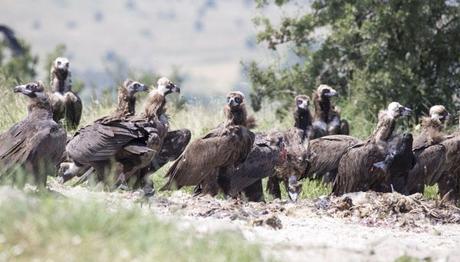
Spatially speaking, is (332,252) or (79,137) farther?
(79,137)

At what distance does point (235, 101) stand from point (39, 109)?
8.20 feet

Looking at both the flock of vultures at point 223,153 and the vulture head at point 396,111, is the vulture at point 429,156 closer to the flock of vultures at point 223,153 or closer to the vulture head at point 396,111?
the flock of vultures at point 223,153

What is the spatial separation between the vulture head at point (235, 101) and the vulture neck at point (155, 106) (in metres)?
0.85

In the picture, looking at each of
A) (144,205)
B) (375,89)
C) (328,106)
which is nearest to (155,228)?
(144,205)

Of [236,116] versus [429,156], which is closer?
[236,116]

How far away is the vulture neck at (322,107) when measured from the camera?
16.7 m

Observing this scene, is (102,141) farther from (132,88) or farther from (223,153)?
(132,88)

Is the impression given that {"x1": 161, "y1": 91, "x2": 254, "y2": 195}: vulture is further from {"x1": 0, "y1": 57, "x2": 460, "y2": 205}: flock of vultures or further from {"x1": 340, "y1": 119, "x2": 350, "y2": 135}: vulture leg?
{"x1": 340, "y1": 119, "x2": 350, "y2": 135}: vulture leg

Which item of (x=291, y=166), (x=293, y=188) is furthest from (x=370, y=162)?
(x=291, y=166)

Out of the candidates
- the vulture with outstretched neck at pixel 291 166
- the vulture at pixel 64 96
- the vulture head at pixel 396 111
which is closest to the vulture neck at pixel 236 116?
the vulture with outstretched neck at pixel 291 166

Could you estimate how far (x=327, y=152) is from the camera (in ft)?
48.0

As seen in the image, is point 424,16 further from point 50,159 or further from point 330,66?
point 50,159

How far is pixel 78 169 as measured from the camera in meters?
13.1

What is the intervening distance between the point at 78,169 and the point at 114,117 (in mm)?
816
